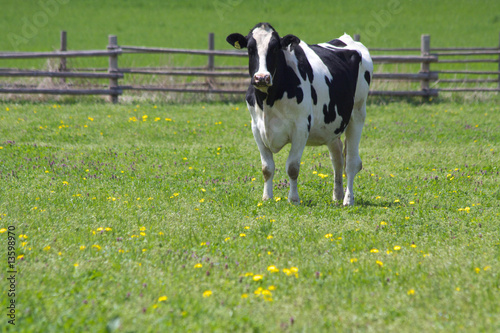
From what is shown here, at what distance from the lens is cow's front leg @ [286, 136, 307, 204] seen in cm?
634

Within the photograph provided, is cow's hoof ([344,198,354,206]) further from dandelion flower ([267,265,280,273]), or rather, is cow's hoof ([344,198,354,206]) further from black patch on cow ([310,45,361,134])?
dandelion flower ([267,265,280,273])

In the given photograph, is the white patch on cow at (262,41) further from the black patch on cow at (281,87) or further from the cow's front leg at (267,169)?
the cow's front leg at (267,169)

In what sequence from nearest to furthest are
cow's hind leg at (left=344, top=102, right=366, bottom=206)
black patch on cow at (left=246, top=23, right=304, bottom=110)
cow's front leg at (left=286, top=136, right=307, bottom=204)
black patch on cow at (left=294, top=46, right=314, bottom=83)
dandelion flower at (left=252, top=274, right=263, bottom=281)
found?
1. dandelion flower at (left=252, top=274, right=263, bottom=281)
2. black patch on cow at (left=246, top=23, right=304, bottom=110)
3. cow's front leg at (left=286, top=136, right=307, bottom=204)
4. black patch on cow at (left=294, top=46, right=314, bottom=83)
5. cow's hind leg at (left=344, top=102, right=366, bottom=206)

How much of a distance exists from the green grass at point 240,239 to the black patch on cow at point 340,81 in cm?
110

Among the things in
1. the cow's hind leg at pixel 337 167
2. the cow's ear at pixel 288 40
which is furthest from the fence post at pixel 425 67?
the cow's ear at pixel 288 40

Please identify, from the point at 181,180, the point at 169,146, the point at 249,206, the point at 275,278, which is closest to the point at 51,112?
the point at 169,146

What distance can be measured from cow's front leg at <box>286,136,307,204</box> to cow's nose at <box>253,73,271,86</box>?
941 mm

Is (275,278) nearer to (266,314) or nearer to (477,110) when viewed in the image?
(266,314)

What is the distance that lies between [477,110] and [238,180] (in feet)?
28.7

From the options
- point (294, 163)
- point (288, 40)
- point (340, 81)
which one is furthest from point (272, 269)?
point (340, 81)

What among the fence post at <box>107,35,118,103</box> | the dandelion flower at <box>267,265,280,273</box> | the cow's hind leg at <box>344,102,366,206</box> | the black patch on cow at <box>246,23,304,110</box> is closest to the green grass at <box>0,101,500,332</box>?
the dandelion flower at <box>267,265,280,273</box>

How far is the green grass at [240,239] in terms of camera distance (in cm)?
342

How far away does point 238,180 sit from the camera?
7.73m

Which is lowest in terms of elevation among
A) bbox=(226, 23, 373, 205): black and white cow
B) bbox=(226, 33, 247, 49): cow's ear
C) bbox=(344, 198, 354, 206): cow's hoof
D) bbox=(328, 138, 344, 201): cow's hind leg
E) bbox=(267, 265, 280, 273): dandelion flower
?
bbox=(344, 198, 354, 206): cow's hoof
